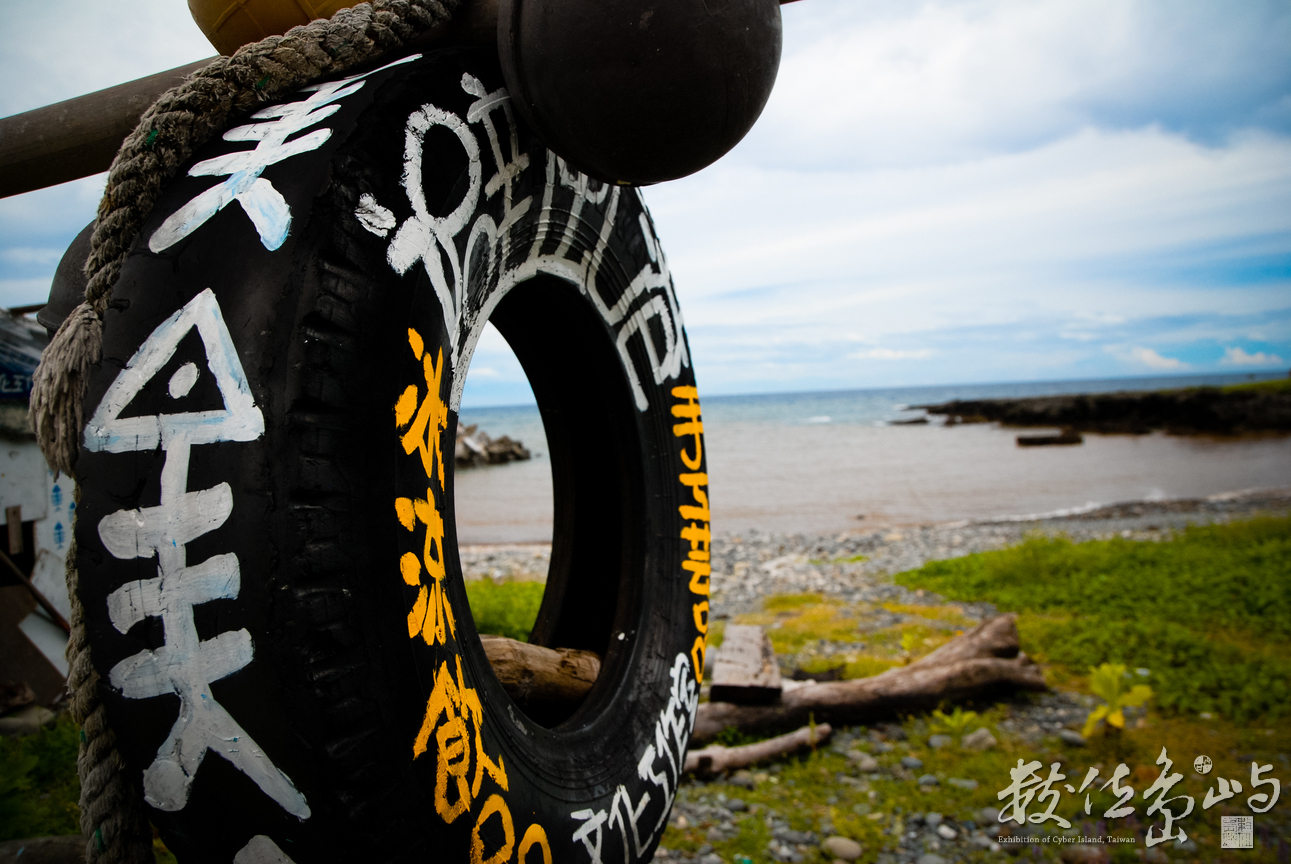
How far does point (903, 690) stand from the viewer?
354 centimetres

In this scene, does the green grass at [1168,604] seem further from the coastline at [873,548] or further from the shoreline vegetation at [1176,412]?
the shoreline vegetation at [1176,412]

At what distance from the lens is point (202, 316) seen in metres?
0.99

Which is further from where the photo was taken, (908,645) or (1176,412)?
(1176,412)

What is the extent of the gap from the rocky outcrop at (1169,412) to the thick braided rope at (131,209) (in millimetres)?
32266

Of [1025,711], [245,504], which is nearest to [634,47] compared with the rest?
[245,504]

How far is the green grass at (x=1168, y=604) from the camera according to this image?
3.61 m

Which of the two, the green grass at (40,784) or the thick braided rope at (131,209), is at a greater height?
the thick braided rope at (131,209)

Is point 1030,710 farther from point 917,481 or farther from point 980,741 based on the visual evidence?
point 917,481

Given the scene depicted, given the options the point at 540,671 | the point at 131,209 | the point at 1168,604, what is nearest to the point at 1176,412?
the point at 1168,604

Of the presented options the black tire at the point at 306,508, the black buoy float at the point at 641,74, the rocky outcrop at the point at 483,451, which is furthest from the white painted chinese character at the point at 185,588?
the rocky outcrop at the point at 483,451

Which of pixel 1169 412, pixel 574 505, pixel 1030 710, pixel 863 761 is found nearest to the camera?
pixel 574 505

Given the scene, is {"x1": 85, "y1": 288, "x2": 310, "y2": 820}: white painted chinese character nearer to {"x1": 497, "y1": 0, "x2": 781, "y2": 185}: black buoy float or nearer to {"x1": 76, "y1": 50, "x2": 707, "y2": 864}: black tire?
{"x1": 76, "y1": 50, "x2": 707, "y2": 864}: black tire

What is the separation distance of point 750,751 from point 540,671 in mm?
1577

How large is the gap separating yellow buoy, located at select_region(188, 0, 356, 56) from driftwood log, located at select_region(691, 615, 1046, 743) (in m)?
3.01
